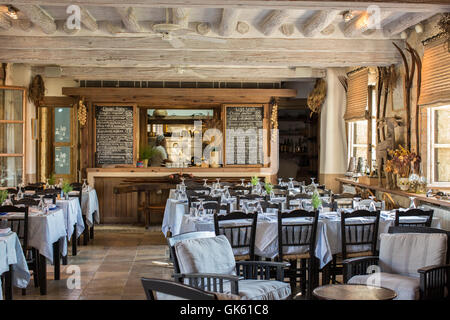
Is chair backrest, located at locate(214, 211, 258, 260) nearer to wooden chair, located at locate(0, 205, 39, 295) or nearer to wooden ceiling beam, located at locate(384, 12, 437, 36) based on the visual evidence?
wooden chair, located at locate(0, 205, 39, 295)

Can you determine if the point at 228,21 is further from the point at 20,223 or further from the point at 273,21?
the point at 20,223

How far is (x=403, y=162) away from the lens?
8203 millimetres

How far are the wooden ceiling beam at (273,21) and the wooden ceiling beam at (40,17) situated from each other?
306 cm

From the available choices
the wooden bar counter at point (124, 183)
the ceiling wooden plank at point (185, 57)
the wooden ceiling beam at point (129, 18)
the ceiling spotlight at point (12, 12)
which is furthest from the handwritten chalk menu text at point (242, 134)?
the ceiling spotlight at point (12, 12)

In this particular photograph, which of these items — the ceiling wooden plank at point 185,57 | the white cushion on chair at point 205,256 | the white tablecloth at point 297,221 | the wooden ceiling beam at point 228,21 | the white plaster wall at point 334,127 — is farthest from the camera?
the white plaster wall at point 334,127

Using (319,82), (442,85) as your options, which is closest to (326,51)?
(442,85)

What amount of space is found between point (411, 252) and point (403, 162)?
11.9 feet

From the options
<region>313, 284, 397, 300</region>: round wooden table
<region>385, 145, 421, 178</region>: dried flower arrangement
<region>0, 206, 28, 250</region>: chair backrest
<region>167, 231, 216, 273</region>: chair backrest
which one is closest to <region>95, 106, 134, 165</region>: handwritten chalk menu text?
<region>385, 145, 421, 178</region>: dried flower arrangement

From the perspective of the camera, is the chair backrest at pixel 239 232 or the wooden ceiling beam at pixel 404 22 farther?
the wooden ceiling beam at pixel 404 22

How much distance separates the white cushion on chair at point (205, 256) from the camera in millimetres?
4125

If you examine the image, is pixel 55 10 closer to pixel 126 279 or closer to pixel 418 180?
pixel 126 279

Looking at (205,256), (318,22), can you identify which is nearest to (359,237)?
(205,256)

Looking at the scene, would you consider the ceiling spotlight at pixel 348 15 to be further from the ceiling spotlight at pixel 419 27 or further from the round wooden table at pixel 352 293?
the round wooden table at pixel 352 293

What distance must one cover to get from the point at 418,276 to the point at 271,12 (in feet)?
14.6
